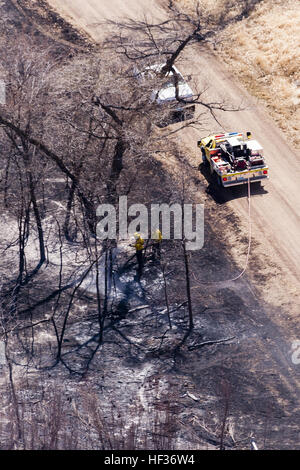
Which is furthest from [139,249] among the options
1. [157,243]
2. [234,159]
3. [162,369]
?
[234,159]

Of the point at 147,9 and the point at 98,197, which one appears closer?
the point at 98,197

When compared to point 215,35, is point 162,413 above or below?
below

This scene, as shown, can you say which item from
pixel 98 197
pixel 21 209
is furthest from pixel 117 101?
pixel 21 209

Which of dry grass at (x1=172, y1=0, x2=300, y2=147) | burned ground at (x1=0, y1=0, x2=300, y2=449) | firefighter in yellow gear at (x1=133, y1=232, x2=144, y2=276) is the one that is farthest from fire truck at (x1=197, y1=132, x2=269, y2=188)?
firefighter in yellow gear at (x1=133, y1=232, x2=144, y2=276)

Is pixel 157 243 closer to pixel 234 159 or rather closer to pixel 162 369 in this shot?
pixel 234 159

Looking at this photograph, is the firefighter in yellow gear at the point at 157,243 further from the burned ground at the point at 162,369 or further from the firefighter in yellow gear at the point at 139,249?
the firefighter in yellow gear at the point at 139,249
